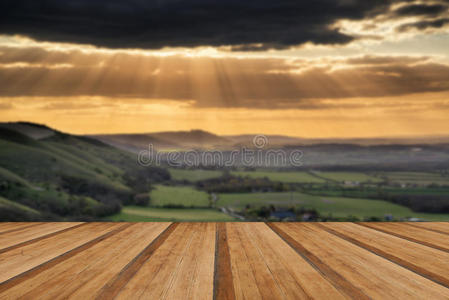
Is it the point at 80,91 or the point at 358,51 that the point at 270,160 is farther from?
the point at 80,91

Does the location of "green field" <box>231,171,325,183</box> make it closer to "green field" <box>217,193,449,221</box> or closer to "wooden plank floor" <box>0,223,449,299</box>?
"green field" <box>217,193,449,221</box>

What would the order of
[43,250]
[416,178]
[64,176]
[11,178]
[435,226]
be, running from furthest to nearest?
[64,176], [11,178], [416,178], [435,226], [43,250]

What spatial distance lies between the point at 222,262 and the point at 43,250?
1.69 m

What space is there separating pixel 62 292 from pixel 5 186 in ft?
49.4

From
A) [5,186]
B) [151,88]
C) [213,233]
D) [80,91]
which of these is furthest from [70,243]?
[80,91]

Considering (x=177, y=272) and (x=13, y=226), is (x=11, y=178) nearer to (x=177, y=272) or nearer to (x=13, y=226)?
(x=13, y=226)

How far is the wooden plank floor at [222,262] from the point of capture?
2.22m

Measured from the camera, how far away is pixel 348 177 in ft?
60.2

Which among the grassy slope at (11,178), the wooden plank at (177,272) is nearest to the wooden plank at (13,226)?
the wooden plank at (177,272)

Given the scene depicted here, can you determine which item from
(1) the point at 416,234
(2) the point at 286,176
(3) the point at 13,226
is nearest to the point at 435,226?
(1) the point at 416,234

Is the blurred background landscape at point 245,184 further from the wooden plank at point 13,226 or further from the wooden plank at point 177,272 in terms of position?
the wooden plank at point 177,272

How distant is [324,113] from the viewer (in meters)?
Answer: 16.3

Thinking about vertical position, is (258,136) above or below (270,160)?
above

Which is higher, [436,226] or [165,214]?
[436,226]
